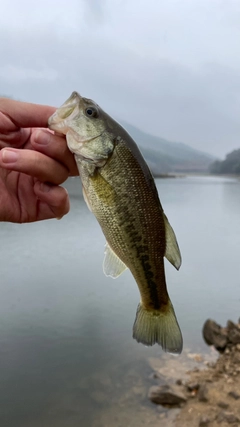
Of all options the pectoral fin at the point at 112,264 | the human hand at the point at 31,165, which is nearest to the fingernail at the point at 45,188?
the human hand at the point at 31,165

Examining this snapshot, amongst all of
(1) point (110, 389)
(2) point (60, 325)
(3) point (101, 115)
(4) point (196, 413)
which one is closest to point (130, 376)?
(1) point (110, 389)

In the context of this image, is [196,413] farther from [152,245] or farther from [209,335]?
[152,245]

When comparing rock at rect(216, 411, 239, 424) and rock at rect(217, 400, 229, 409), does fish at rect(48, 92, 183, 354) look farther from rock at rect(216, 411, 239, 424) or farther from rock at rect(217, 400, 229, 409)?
rock at rect(217, 400, 229, 409)

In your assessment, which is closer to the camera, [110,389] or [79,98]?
[79,98]

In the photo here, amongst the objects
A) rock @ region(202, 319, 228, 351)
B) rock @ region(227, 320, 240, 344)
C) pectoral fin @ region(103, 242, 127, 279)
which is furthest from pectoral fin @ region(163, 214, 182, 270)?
rock @ region(202, 319, 228, 351)

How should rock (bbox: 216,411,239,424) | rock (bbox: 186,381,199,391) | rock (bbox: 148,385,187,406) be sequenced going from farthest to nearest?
1. rock (bbox: 186,381,199,391)
2. rock (bbox: 148,385,187,406)
3. rock (bbox: 216,411,239,424)

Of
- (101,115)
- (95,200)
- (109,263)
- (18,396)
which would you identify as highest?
(101,115)

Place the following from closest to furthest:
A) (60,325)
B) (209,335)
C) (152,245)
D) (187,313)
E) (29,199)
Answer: (152,245)
(29,199)
(209,335)
(60,325)
(187,313)

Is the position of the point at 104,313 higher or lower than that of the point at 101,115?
lower
